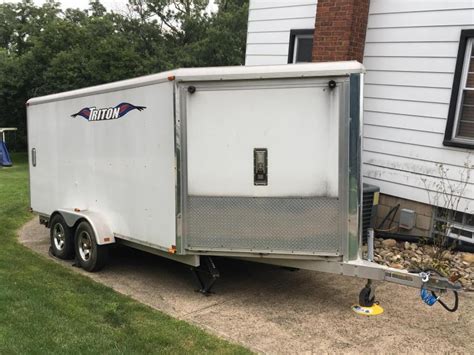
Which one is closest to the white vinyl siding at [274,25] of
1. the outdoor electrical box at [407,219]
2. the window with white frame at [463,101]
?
the window with white frame at [463,101]

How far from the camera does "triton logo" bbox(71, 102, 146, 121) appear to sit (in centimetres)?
605

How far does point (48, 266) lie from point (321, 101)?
4550 mm

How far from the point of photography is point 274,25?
31.4 ft

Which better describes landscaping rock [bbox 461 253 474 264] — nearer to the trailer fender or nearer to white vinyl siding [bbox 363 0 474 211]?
white vinyl siding [bbox 363 0 474 211]

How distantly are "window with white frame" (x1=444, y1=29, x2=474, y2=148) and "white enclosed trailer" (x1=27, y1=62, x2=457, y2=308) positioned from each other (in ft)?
9.42

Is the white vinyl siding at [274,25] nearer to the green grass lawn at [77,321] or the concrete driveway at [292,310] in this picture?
the concrete driveway at [292,310]

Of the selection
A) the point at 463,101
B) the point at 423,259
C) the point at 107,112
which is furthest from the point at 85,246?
the point at 463,101

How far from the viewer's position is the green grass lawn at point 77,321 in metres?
4.24

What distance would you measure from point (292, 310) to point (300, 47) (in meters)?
5.75

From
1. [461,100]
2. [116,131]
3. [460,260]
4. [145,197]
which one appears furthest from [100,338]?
[461,100]

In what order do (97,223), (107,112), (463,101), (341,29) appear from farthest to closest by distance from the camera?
(341,29) < (463,101) < (97,223) < (107,112)

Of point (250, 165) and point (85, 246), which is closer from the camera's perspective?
point (250, 165)

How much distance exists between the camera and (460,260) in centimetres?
665

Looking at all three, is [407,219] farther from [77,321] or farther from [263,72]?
[77,321]
